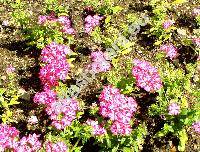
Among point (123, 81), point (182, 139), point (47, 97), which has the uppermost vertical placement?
point (123, 81)

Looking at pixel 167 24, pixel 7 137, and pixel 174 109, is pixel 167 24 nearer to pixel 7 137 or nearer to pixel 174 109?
pixel 174 109

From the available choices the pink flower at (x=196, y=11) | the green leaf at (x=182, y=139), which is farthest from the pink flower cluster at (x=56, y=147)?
the pink flower at (x=196, y=11)

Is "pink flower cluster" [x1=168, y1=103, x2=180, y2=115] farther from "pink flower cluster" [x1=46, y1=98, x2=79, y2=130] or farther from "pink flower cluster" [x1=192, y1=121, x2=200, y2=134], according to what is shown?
"pink flower cluster" [x1=46, y1=98, x2=79, y2=130]

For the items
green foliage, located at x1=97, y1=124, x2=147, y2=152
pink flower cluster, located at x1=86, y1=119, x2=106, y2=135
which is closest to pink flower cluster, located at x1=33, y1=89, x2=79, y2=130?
pink flower cluster, located at x1=86, y1=119, x2=106, y2=135

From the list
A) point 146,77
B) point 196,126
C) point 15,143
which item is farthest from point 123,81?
point 15,143

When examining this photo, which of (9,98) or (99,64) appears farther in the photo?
(9,98)

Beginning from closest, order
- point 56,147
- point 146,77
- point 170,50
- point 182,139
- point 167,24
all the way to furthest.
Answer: point 56,147 < point 146,77 < point 182,139 < point 170,50 < point 167,24
